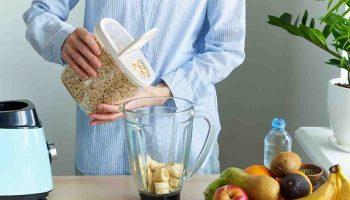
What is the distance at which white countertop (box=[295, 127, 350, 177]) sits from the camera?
1092mm

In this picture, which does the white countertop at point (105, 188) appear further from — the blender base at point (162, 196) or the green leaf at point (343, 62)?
the green leaf at point (343, 62)

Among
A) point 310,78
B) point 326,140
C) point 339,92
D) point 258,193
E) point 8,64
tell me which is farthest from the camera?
point 8,64

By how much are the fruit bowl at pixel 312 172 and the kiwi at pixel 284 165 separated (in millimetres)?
33

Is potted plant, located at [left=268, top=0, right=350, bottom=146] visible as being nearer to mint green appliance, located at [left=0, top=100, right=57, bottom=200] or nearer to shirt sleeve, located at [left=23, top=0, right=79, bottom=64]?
shirt sleeve, located at [left=23, top=0, right=79, bottom=64]

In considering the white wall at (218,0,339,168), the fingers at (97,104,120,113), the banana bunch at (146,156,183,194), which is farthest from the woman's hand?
the white wall at (218,0,339,168)

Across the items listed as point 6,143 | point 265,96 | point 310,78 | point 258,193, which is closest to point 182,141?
Result: point 258,193

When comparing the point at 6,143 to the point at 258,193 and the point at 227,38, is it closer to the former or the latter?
the point at 258,193

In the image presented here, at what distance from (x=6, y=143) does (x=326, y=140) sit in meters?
0.68

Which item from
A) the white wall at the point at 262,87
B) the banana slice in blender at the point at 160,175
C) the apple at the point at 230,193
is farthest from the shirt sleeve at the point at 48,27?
the white wall at the point at 262,87

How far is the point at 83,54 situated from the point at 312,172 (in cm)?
41

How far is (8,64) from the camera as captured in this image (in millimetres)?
1747

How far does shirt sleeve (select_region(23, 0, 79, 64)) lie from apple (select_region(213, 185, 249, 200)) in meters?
0.47

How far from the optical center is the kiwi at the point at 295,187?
786 mm

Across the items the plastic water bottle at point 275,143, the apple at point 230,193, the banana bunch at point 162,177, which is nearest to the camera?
the apple at point 230,193
